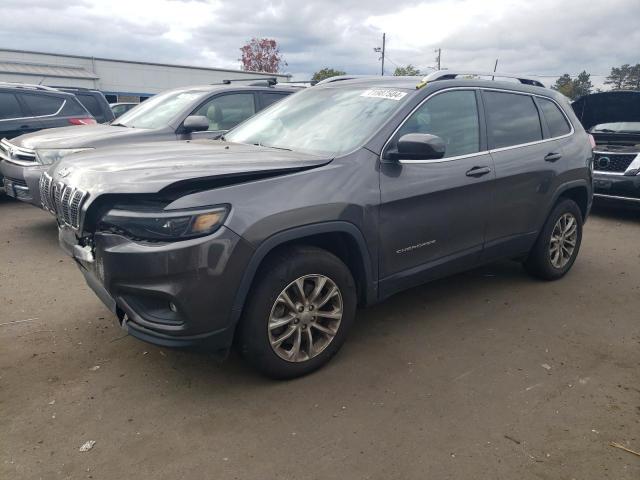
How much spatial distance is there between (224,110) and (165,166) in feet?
13.7

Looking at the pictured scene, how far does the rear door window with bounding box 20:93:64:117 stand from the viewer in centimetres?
829

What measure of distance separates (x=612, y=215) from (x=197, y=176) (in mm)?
7959

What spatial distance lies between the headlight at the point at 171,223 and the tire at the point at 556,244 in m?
3.27

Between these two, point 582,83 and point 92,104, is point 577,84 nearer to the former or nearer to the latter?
point 582,83

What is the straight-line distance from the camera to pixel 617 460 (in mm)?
2447

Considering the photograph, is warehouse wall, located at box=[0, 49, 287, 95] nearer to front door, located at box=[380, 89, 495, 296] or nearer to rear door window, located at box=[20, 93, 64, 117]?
rear door window, located at box=[20, 93, 64, 117]

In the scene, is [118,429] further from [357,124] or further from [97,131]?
[97,131]

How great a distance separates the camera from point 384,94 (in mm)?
3695

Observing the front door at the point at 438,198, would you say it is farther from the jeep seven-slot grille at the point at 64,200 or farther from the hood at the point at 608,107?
the hood at the point at 608,107

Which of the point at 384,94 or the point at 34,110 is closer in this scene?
the point at 384,94

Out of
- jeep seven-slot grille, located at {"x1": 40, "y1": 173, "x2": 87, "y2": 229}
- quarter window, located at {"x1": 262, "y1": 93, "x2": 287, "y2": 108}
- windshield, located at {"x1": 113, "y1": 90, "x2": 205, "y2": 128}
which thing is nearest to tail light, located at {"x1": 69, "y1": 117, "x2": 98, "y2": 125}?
windshield, located at {"x1": 113, "y1": 90, "x2": 205, "y2": 128}

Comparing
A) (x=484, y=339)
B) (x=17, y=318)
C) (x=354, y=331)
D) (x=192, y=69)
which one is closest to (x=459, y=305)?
(x=484, y=339)

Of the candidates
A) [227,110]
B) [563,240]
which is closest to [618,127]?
[563,240]

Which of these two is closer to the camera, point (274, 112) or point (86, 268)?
point (86, 268)
